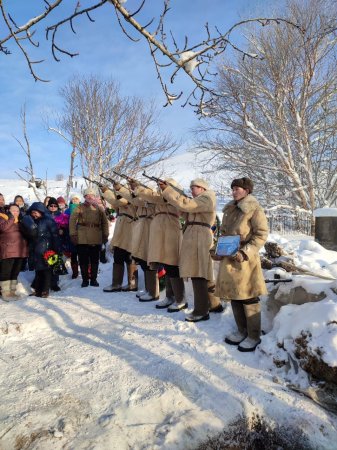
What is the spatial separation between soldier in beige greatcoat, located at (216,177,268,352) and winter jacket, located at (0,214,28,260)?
355 centimetres

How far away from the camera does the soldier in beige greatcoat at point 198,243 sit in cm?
443

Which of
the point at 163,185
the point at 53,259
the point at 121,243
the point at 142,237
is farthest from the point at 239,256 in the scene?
the point at 53,259

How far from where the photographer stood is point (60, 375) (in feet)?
10.2

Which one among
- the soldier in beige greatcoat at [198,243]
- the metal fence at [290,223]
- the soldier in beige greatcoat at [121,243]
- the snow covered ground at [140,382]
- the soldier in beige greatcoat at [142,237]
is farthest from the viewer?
the metal fence at [290,223]

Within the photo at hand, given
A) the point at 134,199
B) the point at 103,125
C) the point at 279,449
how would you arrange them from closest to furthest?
the point at 279,449 < the point at 134,199 < the point at 103,125

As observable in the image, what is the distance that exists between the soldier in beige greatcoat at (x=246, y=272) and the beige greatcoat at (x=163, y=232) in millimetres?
1387

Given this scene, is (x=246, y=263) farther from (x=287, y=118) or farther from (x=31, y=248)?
(x=287, y=118)

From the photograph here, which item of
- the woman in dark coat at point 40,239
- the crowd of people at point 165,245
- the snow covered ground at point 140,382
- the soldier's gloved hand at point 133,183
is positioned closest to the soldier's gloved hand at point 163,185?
the crowd of people at point 165,245

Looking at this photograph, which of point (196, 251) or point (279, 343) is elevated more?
point (196, 251)

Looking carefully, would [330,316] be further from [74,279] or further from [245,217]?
[74,279]

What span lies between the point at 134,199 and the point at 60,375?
3.37 meters

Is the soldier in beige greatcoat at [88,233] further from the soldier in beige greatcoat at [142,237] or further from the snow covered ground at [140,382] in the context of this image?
the snow covered ground at [140,382]

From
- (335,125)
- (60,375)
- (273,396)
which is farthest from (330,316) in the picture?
(335,125)

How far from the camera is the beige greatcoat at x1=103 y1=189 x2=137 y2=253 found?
634 cm
